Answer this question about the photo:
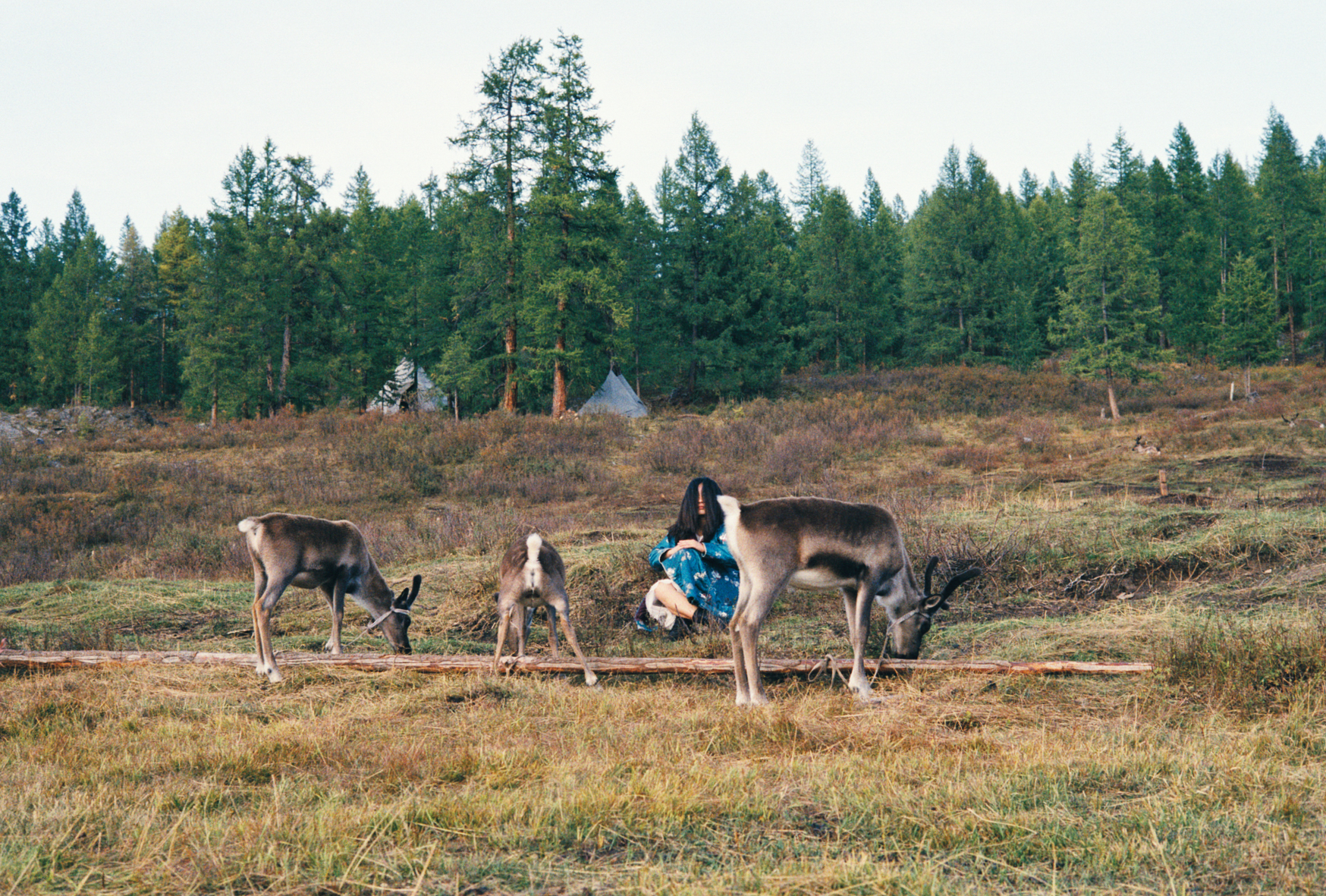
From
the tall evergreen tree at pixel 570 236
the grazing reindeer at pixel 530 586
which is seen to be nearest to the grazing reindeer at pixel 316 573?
the grazing reindeer at pixel 530 586

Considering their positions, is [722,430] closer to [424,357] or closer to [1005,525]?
[1005,525]

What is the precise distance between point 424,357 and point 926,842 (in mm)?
43984

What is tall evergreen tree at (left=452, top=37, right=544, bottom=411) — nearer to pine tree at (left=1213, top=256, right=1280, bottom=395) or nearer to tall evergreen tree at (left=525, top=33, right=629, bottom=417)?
tall evergreen tree at (left=525, top=33, right=629, bottom=417)

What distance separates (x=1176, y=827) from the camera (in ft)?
12.6

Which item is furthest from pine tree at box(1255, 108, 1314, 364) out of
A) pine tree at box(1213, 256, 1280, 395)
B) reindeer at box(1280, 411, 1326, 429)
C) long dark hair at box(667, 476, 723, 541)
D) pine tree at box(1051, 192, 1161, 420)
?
long dark hair at box(667, 476, 723, 541)

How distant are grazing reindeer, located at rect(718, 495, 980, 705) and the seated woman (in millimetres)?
1261

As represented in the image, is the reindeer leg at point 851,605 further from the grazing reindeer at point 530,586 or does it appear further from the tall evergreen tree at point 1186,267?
the tall evergreen tree at point 1186,267

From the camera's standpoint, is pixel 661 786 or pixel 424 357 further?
pixel 424 357

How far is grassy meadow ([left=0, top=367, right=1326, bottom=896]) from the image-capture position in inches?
140

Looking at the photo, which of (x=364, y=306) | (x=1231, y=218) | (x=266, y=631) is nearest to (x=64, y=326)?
(x=364, y=306)

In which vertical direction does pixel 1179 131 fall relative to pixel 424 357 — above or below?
above

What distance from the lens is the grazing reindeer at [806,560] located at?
6559mm

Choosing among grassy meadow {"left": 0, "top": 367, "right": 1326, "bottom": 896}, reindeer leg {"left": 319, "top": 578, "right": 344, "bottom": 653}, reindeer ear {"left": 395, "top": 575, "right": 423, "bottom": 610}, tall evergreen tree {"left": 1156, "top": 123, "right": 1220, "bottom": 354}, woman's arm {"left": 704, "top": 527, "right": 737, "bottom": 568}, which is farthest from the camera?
tall evergreen tree {"left": 1156, "top": 123, "right": 1220, "bottom": 354}

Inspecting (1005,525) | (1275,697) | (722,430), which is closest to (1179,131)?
(722,430)
